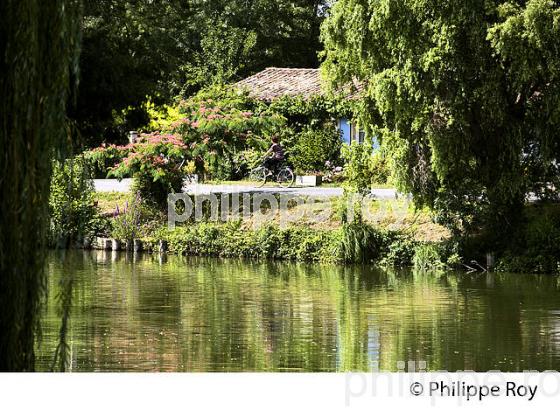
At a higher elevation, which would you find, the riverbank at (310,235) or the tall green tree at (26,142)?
the tall green tree at (26,142)

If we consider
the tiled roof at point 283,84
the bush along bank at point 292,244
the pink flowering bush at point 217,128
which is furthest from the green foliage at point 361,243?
the tiled roof at point 283,84

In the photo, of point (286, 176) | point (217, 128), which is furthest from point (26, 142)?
point (286, 176)

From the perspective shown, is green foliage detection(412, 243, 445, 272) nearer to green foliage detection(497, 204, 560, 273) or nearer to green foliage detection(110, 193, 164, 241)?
green foliage detection(497, 204, 560, 273)

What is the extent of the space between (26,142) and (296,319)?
11004mm

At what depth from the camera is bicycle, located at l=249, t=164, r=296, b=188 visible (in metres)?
35.0

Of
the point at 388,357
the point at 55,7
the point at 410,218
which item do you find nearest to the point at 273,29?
the point at 410,218

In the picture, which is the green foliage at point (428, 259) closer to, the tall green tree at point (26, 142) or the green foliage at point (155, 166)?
the green foliage at point (155, 166)

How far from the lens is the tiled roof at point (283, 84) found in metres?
40.9

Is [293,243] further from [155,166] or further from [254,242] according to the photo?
[155,166]

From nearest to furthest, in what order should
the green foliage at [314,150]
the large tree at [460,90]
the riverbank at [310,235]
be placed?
the large tree at [460,90] → the riverbank at [310,235] → the green foliage at [314,150]

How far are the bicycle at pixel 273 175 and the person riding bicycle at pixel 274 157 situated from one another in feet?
0.43

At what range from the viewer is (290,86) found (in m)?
41.8
